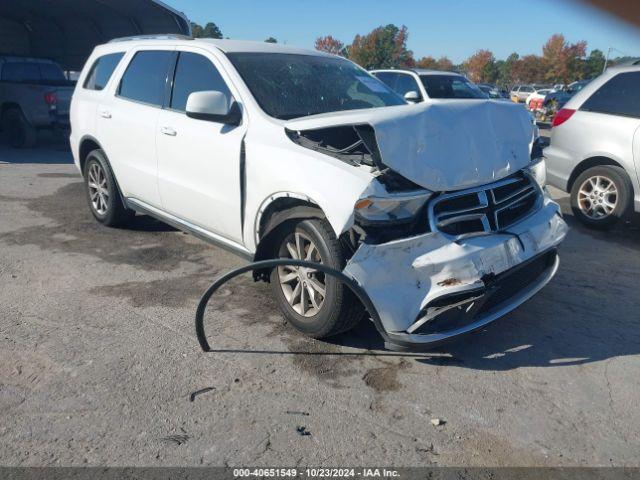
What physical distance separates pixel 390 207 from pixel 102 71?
4184 millimetres

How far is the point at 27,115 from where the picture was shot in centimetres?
1127

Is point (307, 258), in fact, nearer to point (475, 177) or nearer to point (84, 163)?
point (475, 177)

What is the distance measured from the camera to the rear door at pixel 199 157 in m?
3.99

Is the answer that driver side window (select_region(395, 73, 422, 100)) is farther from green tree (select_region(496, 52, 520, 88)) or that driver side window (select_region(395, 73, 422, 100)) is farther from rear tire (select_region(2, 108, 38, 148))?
green tree (select_region(496, 52, 520, 88))

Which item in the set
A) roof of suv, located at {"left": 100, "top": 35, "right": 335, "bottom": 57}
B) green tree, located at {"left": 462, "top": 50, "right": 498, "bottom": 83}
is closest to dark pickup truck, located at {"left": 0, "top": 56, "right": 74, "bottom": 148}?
roof of suv, located at {"left": 100, "top": 35, "right": 335, "bottom": 57}

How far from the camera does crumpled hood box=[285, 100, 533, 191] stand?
10.4 feet

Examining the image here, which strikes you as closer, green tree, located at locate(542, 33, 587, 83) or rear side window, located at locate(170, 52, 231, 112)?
rear side window, located at locate(170, 52, 231, 112)

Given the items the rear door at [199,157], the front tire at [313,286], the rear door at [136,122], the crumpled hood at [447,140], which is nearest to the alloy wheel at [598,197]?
the crumpled hood at [447,140]

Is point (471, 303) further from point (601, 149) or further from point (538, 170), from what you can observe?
point (601, 149)

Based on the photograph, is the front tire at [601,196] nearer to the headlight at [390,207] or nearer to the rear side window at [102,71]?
the headlight at [390,207]

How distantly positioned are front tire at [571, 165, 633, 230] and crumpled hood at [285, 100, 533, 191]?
9.33 feet

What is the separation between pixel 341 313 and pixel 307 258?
447mm

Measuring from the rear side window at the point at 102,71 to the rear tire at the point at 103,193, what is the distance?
72cm

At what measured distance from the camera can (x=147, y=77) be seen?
5.08 meters
